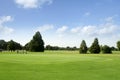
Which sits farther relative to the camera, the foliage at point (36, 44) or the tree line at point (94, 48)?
the foliage at point (36, 44)

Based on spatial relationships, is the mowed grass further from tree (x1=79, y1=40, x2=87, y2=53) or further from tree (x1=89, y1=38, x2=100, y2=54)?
tree (x1=89, y1=38, x2=100, y2=54)

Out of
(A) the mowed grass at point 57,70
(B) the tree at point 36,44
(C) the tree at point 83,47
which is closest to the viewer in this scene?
(A) the mowed grass at point 57,70

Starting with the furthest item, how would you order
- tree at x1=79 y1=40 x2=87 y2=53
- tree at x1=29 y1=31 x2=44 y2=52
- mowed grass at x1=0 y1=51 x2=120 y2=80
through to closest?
tree at x1=29 y1=31 x2=44 y2=52 → tree at x1=79 y1=40 x2=87 y2=53 → mowed grass at x1=0 y1=51 x2=120 y2=80

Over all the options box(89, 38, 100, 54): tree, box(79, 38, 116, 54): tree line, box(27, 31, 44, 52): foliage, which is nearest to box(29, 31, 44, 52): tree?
box(27, 31, 44, 52): foliage

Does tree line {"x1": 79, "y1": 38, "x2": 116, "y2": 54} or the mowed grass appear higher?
tree line {"x1": 79, "y1": 38, "x2": 116, "y2": 54}

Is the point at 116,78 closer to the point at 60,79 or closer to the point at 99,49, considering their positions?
the point at 60,79

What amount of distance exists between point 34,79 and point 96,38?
310 ft

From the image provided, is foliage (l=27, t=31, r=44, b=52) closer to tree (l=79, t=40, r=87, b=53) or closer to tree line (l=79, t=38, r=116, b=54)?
tree (l=79, t=40, r=87, b=53)

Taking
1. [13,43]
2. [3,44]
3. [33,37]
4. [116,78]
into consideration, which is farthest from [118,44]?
[116,78]

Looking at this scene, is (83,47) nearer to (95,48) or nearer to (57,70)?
(95,48)

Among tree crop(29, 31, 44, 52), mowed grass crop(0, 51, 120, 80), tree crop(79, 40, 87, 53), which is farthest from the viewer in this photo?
tree crop(29, 31, 44, 52)

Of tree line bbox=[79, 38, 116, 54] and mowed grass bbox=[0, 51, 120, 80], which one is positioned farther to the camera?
tree line bbox=[79, 38, 116, 54]

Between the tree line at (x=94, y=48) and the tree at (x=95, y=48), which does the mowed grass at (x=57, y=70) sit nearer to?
the tree line at (x=94, y=48)

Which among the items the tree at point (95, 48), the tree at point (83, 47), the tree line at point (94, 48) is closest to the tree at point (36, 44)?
the tree at point (83, 47)
